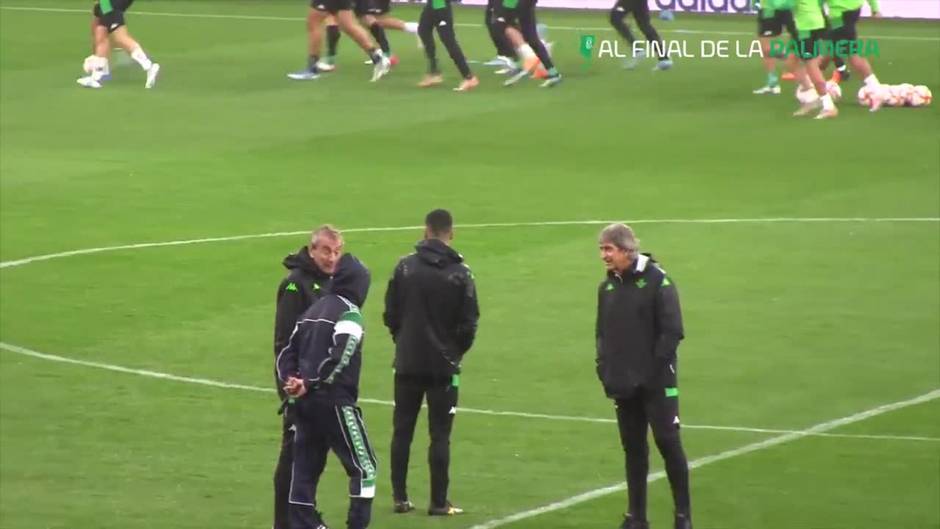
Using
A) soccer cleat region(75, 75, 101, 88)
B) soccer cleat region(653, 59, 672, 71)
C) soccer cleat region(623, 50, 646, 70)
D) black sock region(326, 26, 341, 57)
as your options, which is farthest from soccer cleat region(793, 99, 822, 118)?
soccer cleat region(75, 75, 101, 88)

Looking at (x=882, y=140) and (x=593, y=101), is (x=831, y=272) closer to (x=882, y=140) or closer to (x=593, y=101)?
(x=882, y=140)

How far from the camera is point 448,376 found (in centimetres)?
1383

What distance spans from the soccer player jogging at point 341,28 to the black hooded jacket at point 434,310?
20.8m

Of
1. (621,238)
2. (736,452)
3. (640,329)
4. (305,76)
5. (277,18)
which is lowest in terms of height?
(277,18)

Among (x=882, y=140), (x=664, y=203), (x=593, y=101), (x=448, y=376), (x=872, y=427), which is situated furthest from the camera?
(x=593, y=101)

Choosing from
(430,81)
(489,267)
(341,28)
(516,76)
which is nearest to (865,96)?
(516,76)

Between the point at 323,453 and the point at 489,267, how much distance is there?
956cm

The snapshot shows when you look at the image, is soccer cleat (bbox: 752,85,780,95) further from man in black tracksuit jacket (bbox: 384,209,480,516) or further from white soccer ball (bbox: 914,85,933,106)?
man in black tracksuit jacket (bbox: 384,209,480,516)

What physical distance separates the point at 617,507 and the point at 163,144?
1707 cm

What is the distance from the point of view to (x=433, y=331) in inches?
541

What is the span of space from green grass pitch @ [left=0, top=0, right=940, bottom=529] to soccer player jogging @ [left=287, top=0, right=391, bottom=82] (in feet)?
1.24

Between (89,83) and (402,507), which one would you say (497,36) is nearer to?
(89,83)

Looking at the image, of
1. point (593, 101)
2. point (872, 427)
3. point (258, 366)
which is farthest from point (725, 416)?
point (593, 101)

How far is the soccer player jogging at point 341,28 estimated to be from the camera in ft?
112
